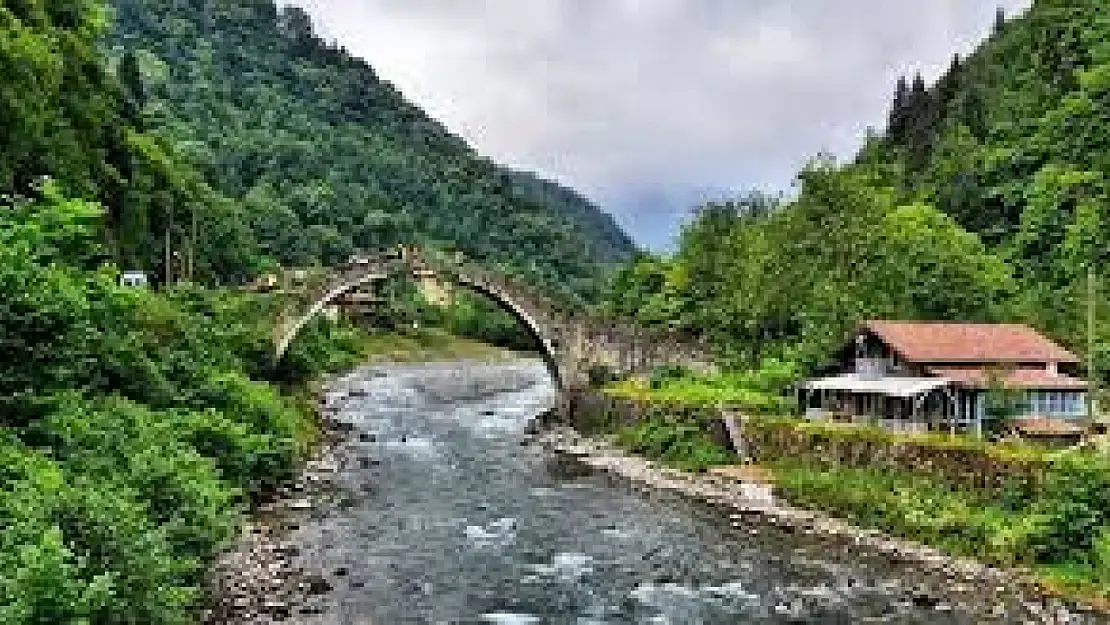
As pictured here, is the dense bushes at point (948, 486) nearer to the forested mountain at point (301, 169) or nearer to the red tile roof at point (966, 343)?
the red tile roof at point (966, 343)

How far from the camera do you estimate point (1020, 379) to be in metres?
46.2

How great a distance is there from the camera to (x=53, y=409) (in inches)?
1035

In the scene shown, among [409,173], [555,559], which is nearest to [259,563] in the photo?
[555,559]

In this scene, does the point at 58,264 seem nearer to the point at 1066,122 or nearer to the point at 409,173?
the point at 1066,122

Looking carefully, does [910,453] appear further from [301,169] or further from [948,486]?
[301,169]

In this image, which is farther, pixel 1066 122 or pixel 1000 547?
pixel 1066 122

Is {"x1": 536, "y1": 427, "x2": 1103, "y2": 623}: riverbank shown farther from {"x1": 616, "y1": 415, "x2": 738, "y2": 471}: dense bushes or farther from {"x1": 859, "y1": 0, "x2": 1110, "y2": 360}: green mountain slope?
{"x1": 859, "y1": 0, "x2": 1110, "y2": 360}: green mountain slope

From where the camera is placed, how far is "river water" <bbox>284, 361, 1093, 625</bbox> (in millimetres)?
29391

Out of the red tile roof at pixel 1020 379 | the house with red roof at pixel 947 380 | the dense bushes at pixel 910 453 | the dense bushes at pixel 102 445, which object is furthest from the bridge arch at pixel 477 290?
the red tile roof at pixel 1020 379

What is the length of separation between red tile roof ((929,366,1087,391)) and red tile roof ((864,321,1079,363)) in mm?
448

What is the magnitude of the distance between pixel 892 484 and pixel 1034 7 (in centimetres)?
11213

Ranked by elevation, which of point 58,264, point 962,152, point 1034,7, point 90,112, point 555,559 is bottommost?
point 555,559

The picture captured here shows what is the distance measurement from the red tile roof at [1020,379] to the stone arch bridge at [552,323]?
23.9 metres

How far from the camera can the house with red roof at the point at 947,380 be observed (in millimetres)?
44844
